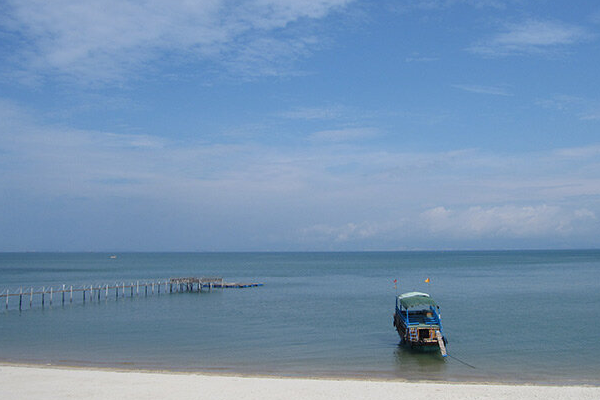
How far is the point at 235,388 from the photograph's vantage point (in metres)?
21.7

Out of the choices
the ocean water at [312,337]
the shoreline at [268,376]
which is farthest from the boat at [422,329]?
the shoreline at [268,376]

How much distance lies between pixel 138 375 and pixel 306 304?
102ft

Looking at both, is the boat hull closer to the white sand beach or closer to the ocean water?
the ocean water

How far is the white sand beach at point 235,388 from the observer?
20.2m

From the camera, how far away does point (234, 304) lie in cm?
5541

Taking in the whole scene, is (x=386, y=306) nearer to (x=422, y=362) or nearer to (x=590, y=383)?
(x=422, y=362)

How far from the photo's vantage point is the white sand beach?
2025cm

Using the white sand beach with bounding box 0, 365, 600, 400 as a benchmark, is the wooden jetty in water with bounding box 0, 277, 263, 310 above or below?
above

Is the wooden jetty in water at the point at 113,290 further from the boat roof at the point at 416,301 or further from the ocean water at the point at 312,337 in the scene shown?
the boat roof at the point at 416,301

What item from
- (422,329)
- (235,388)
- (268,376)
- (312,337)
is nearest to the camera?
(235,388)

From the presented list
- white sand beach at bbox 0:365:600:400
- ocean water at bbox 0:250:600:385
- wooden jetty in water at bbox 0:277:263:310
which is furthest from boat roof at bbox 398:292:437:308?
wooden jetty in water at bbox 0:277:263:310

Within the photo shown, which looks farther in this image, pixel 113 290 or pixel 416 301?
pixel 113 290

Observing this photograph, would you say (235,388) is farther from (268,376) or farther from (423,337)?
(423,337)

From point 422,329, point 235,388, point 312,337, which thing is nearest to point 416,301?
point 422,329
